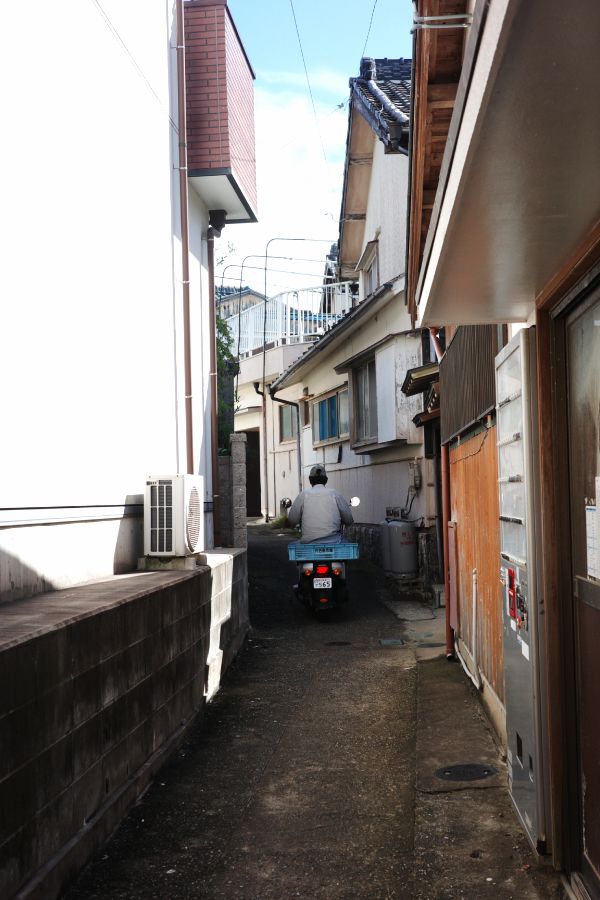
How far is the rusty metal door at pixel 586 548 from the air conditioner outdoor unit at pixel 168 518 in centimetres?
450

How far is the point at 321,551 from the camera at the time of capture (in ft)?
42.4

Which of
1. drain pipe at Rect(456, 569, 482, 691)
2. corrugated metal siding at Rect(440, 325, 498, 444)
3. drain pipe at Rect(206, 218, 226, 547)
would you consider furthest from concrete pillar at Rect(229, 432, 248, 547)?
drain pipe at Rect(456, 569, 482, 691)

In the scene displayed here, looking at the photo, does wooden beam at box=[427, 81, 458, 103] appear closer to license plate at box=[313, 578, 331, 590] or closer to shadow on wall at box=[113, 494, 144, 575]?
shadow on wall at box=[113, 494, 144, 575]

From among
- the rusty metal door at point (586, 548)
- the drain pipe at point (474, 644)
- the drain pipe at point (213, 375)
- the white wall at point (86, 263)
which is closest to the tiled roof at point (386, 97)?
the drain pipe at point (213, 375)

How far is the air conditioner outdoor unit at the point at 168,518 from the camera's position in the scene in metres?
8.27

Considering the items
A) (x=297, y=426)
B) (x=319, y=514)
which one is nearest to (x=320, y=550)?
(x=319, y=514)

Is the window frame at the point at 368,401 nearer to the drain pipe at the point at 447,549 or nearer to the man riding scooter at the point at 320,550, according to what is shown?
the man riding scooter at the point at 320,550

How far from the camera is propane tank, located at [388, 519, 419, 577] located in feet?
48.0

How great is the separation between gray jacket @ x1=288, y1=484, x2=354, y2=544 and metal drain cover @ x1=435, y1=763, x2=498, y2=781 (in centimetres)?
739

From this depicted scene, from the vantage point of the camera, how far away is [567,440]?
442cm

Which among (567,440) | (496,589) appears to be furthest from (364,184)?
(567,440)

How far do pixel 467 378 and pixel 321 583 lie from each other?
5686 mm

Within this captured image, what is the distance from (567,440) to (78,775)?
2.90 m

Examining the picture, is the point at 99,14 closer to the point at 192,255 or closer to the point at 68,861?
the point at 192,255
